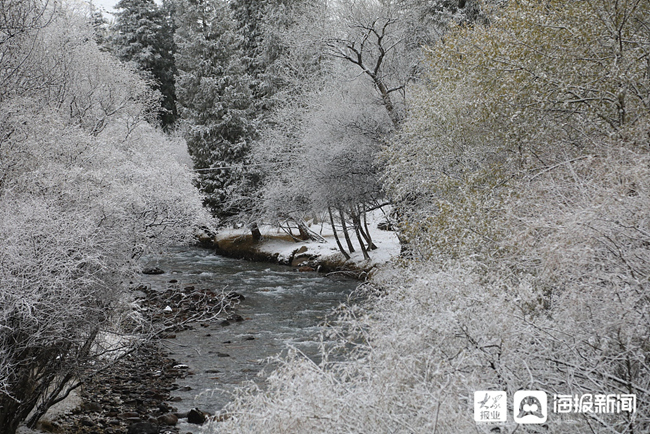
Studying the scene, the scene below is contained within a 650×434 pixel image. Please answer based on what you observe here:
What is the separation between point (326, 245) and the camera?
26484 mm

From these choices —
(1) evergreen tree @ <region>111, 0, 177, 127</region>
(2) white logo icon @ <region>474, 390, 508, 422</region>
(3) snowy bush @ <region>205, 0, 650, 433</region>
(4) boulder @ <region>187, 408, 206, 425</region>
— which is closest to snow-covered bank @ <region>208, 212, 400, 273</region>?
(3) snowy bush @ <region>205, 0, 650, 433</region>

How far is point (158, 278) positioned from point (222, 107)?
11725 millimetres

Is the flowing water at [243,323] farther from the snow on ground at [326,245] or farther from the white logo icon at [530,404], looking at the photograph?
the white logo icon at [530,404]

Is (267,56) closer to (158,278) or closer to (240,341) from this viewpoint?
(158,278)

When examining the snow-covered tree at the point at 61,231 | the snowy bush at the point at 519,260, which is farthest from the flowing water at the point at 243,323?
the snowy bush at the point at 519,260

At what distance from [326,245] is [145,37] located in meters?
23.9

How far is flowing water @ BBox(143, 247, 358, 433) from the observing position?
11086 millimetres

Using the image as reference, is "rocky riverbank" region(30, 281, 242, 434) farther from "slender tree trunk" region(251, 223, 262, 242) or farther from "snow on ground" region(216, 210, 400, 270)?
"slender tree trunk" region(251, 223, 262, 242)

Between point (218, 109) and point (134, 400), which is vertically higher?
point (218, 109)

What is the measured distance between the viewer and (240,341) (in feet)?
45.5

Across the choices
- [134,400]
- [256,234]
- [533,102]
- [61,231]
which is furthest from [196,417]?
[256,234]

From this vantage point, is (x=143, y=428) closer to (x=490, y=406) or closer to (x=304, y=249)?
(x=490, y=406)

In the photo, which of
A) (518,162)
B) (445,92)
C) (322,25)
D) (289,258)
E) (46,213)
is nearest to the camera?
(46,213)

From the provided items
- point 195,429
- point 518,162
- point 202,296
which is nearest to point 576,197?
point 518,162
